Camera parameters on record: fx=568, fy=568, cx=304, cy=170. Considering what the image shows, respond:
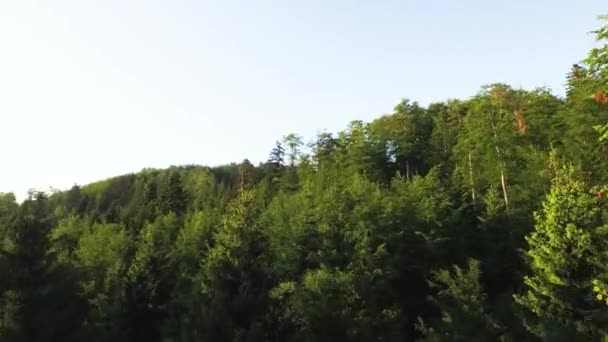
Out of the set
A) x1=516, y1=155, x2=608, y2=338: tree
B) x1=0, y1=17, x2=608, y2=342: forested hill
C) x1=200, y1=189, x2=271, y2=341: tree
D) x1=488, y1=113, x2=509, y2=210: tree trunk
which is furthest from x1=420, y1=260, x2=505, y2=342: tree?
x1=488, y1=113, x2=509, y2=210: tree trunk

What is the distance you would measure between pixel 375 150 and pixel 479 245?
24.3 metres

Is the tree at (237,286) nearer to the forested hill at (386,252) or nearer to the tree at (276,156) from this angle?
the forested hill at (386,252)

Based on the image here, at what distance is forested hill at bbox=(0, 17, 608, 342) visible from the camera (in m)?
27.0

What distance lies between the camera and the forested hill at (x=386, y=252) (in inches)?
1063

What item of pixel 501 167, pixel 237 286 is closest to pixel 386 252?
pixel 501 167

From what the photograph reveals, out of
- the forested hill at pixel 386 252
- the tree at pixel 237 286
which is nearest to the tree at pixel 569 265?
the forested hill at pixel 386 252

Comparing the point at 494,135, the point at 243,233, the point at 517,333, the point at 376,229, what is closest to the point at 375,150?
the point at 494,135

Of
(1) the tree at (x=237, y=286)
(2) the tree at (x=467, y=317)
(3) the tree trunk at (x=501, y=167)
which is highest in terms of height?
(3) the tree trunk at (x=501, y=167)

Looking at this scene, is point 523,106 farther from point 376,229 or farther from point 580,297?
point 580,297

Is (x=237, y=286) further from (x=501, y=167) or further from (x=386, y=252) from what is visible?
(x=501, y=167)

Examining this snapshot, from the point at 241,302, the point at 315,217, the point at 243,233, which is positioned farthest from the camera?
the point at 315,217

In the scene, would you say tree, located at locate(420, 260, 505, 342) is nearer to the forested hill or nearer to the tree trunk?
the forested hill

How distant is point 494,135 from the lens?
50.8 metres

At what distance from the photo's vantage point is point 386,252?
139 feet
